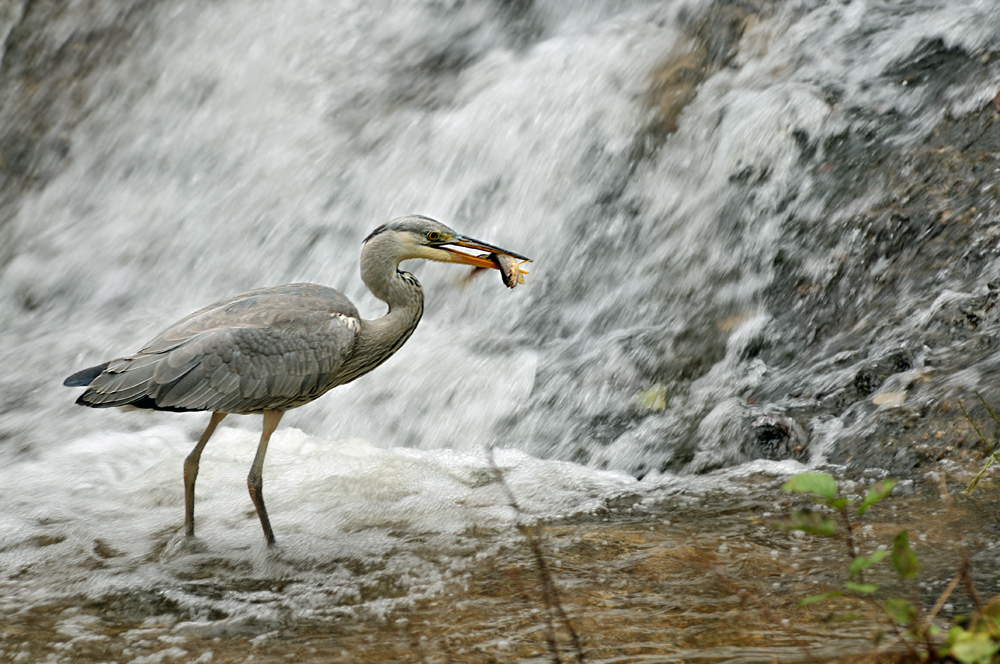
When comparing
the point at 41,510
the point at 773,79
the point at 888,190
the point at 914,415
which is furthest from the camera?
the point at 773,79

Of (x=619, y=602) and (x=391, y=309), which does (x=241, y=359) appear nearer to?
(x=391, y=309)

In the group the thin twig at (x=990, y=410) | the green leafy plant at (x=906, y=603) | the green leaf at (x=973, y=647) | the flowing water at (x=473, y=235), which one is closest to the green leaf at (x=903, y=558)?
the green leafy plant at (x=906, y=603)

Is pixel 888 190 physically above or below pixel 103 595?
above

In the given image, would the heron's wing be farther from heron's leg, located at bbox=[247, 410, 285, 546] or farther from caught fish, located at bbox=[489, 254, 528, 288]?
caught fish, located at bbox=[489, 254, 528, 288]

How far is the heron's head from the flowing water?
3.67 ft

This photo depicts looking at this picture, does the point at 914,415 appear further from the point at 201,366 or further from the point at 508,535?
the point at 201,366

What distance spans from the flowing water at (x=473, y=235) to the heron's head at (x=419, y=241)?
1119mm

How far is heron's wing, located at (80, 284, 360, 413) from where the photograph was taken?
13.6 ft

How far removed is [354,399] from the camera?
246 inches

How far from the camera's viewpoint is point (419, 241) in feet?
15.4

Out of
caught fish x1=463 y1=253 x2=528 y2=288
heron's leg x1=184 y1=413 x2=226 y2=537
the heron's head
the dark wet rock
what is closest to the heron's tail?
heron's leg x1=184 y1=413 x2=226 y2=537

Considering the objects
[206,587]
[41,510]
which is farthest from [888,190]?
[41,510]

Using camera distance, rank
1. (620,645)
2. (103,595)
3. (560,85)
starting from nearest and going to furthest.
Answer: (620,645) → (103,595) → (560,85)

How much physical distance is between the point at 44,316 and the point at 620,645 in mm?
6384
